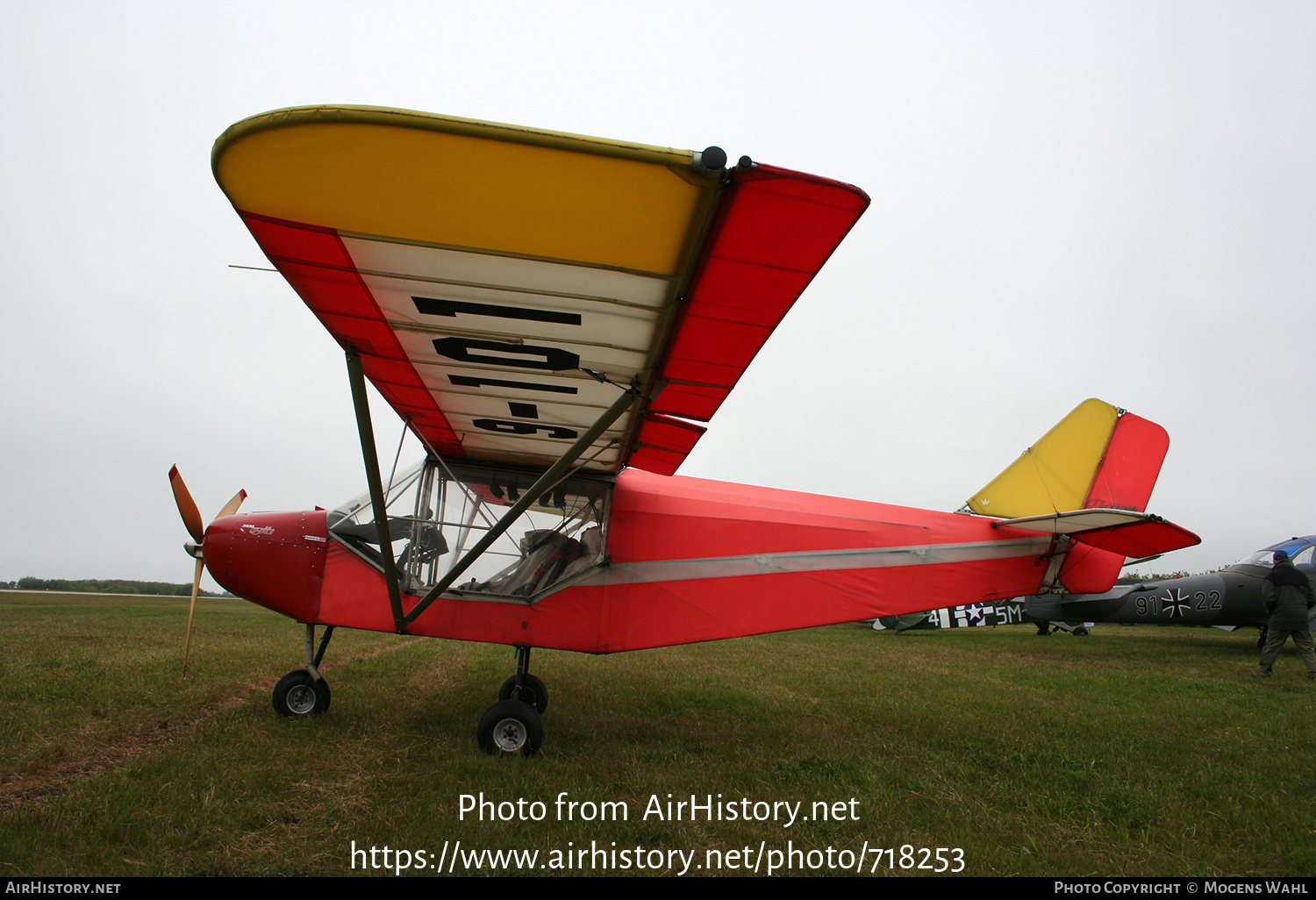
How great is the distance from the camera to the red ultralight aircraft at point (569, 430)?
93.7 inches

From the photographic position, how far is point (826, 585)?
5.66 meters

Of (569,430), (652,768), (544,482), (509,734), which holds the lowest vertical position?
(509,734)

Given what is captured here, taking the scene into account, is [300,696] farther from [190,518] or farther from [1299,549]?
[1299,549]

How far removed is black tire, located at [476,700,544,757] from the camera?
4507mm

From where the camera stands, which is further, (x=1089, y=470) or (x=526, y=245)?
(x=1089, y=470)

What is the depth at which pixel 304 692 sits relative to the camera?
5.25 metres

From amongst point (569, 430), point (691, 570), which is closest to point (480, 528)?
point (569, 430)

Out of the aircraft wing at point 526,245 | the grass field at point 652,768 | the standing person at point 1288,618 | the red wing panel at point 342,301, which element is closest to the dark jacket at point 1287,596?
the standing person at point 1288,618

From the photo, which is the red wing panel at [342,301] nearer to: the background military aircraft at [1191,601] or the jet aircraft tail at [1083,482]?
the jet aircraft tail at [1083,482]

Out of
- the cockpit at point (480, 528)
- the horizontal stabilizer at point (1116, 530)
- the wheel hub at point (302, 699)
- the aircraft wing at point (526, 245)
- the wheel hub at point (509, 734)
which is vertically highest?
the aircraft wing at point (526, 245)

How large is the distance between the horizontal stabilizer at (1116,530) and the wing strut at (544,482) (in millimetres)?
4094

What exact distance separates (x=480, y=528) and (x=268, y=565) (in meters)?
1.64

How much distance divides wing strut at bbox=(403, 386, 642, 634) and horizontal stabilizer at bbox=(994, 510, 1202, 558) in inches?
161

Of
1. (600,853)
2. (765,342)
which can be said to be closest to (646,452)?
(765,342)
